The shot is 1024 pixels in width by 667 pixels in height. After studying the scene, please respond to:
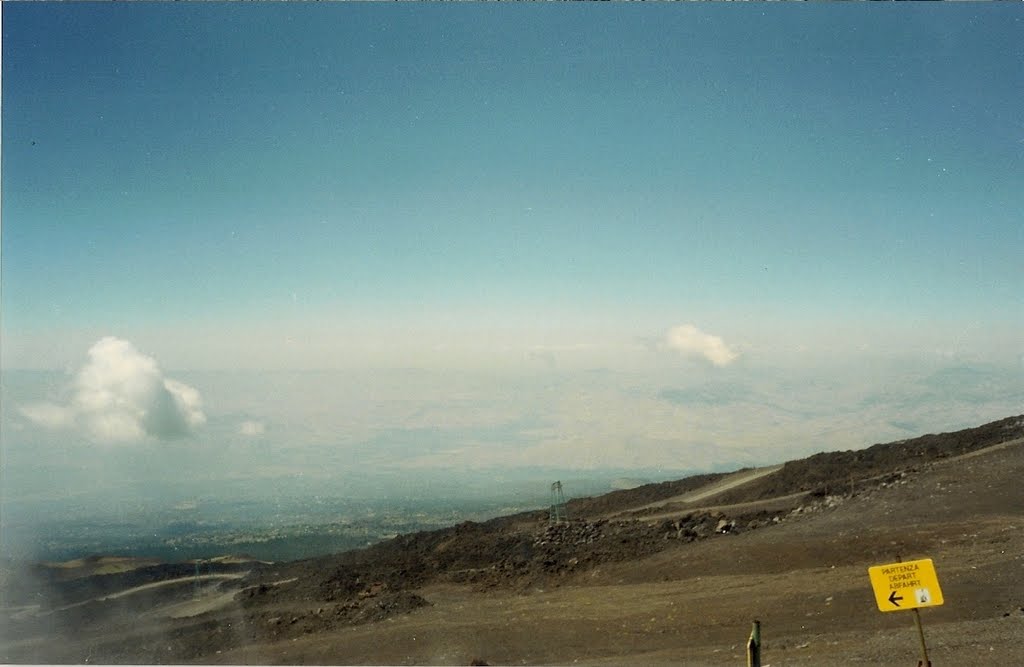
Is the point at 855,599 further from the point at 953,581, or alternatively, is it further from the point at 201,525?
the point at 201,525

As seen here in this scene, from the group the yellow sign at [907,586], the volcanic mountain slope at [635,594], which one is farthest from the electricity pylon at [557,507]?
the yellow sign at [907,586]

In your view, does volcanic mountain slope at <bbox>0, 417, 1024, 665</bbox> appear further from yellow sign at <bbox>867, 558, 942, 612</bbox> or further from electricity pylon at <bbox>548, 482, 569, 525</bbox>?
yellow sign at <bbox>867, 558, 942, 612</bbox>

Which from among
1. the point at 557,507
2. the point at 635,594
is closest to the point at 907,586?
the point at 635,594

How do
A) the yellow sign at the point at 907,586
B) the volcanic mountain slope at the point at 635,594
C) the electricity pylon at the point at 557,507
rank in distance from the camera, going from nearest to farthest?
the yellow sign at the point at 907,586
the volcanic mountain slope at the point at 635,594
the electricity pylon at the point at 557,507

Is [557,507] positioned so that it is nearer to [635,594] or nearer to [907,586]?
[635,594]

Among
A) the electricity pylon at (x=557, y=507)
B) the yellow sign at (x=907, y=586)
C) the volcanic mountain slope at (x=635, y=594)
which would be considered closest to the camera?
the yellow sign at (x=907, y=586)

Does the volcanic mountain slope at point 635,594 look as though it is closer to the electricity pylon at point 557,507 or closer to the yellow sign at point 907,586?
the electricity pylon at point 557,507

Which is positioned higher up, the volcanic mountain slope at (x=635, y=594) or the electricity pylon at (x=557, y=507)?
the electricity pylon at (x=557, y=507)
